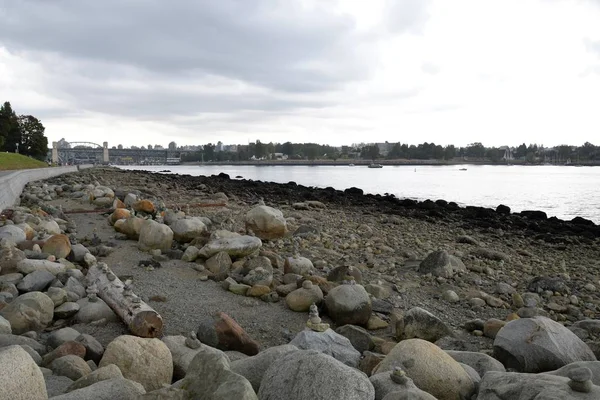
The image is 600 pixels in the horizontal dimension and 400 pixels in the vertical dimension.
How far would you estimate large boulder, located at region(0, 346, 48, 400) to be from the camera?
2525mm

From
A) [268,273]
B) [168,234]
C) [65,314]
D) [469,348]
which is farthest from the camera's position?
[168,234]

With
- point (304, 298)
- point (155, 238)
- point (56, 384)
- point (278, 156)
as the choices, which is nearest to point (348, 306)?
point (304, 298)

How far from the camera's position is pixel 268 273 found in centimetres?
619

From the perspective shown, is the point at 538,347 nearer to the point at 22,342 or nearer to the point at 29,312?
the point at 22,342

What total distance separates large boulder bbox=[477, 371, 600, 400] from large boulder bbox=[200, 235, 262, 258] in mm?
4395

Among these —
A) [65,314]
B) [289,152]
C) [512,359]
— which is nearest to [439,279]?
[512,359]

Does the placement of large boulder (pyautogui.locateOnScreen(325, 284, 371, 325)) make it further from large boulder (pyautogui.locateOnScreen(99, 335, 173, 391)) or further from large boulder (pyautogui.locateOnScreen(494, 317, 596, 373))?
large boulder (pyautogui.locateOnScreen(99, 335, 173, 391))

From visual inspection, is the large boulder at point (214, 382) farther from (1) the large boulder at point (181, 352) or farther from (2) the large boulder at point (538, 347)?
(2) the large boulder at point (538, 347)

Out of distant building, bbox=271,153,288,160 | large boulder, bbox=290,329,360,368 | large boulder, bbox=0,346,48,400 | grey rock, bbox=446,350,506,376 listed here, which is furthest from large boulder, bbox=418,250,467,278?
distant building, bbox=271,153,288,160

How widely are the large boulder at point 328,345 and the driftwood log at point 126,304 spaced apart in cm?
127

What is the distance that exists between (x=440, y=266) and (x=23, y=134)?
69.6m

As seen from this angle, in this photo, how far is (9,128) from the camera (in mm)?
56500

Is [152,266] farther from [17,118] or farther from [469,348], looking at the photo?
[17,118]

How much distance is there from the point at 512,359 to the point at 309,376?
235 cm
